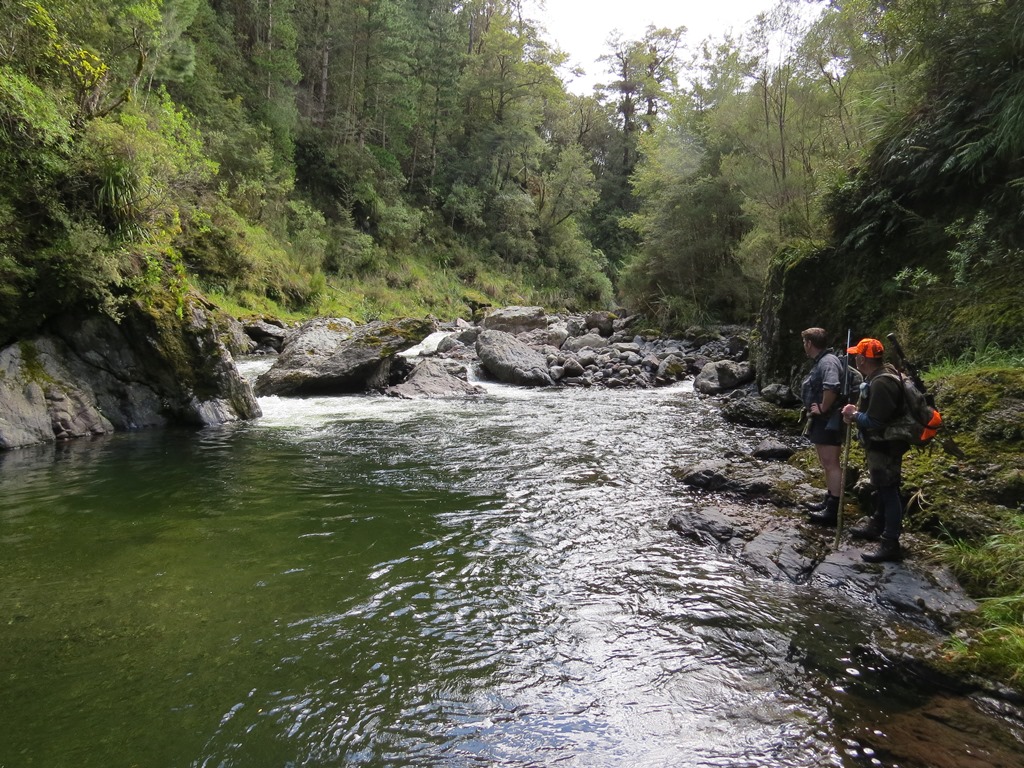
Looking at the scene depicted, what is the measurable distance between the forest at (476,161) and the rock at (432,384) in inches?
214

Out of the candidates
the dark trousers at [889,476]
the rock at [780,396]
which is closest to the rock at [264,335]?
the rock at [780,396]

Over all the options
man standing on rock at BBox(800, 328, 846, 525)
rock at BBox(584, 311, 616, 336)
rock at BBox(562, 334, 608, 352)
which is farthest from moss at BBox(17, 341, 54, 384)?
rock at BBox(584, 311, 616, 336)

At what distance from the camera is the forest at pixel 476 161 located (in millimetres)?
7770

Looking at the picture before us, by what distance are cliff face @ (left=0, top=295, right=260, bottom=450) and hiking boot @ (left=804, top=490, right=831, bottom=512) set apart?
9.52m

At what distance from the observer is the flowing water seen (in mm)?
2590

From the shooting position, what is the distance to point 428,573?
172 inches

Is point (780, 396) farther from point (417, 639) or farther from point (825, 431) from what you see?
point (417, 639)

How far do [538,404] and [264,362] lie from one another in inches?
326

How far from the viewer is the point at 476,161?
38.9 m

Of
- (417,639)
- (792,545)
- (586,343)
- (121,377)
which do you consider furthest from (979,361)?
(586,343)

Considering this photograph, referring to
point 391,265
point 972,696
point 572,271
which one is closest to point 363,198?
point 391,265

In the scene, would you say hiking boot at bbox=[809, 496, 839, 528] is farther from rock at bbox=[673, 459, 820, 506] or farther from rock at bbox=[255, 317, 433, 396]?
rock at bbox=[255, 317, 433, 396]

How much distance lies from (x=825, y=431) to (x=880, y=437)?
1062mm

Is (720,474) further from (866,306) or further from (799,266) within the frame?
(799,266)
